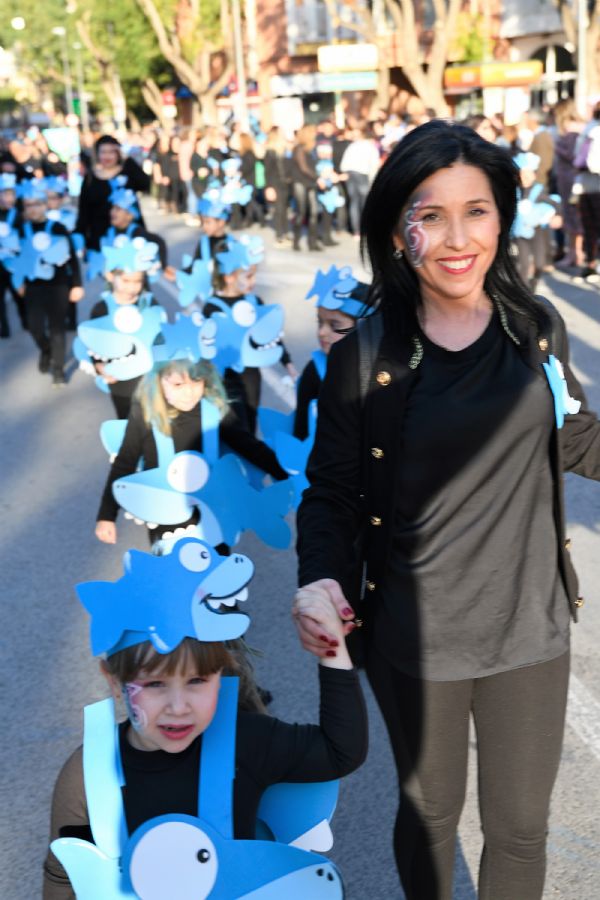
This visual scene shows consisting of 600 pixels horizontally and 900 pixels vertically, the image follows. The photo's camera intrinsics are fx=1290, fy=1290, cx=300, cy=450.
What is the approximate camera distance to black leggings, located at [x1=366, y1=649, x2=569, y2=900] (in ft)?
8.11

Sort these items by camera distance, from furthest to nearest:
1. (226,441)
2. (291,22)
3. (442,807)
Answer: (291,22), (226,441), (442,807)

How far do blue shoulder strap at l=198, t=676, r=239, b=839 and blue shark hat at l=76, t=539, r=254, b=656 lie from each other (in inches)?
6.9

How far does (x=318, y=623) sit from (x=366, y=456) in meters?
0.37

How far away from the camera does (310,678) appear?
4.79 metres

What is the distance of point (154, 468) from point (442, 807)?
2678 millimetres

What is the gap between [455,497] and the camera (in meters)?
2.39

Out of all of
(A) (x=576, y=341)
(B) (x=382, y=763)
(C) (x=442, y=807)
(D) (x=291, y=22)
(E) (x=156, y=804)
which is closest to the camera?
(E) (x=156, y=804)

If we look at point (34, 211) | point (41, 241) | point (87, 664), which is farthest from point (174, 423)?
point (34, 211)

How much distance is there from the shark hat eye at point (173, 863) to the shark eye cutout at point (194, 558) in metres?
0.46

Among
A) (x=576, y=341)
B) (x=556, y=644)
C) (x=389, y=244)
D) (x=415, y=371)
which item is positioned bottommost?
(x=576, y=341)

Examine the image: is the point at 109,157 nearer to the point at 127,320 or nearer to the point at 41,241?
the point at 41,241

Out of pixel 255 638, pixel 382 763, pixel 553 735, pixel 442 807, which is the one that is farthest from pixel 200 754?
pixel 255 638

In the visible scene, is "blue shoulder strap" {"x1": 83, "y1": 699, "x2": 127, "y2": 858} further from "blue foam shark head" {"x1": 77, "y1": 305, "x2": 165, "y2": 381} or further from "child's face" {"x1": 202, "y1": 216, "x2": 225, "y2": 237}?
"child's face" {"x1": 202, "y1": 216, "x2": 225, "y2": 237}

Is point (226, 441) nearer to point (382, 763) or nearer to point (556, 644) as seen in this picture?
point (382, 763)
